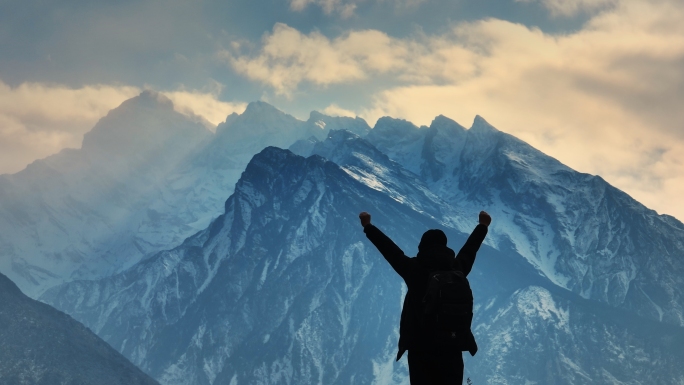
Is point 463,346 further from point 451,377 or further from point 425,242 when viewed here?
point 425,242

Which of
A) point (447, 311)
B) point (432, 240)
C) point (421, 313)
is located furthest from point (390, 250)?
point (447, 311)

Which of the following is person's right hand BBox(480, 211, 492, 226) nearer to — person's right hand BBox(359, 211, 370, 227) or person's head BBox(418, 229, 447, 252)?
person's head BBox(418, 229, 447, 252)

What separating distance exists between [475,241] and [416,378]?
2.80 metres

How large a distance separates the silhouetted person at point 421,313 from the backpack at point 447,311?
0.04 metres

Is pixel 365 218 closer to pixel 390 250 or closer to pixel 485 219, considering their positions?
pixel 390 250

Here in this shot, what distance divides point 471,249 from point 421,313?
6.15 feet

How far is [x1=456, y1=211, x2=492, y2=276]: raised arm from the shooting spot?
Result: 37.8 feet

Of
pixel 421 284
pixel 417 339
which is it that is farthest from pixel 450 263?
pixel 417 339

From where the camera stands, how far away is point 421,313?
10.6 meters

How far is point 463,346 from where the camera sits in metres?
10.4

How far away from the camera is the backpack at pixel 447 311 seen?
1020 centimetres

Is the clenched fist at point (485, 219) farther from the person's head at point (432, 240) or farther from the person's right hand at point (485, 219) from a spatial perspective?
the person's head at point (432, 240)

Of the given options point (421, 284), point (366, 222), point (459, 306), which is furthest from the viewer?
point (366, 222)

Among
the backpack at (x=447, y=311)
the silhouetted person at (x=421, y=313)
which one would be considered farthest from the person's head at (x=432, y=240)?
the backpack at (x=447, y=311)
